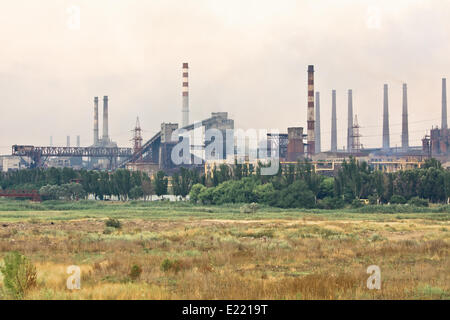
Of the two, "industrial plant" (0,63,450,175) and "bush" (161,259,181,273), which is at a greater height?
"industrial plant" (0,63,450,175)

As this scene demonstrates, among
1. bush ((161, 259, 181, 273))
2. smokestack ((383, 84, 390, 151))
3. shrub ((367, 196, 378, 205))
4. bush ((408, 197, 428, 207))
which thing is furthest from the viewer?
smokestack ((383, 84, 390, 151))

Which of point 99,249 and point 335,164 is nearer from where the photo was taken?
point 99,249

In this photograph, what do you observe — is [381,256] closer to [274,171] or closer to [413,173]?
[413,173]

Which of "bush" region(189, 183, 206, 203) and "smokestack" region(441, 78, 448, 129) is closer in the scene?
"bush" region(189, 183, 206, 203)

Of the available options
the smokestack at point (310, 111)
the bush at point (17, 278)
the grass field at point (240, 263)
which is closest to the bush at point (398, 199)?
the grass field at point (240, 263)

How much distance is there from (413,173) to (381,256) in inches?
1743

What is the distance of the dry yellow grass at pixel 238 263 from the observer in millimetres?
15378

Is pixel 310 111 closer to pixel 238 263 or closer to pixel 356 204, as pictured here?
pixel 356 204

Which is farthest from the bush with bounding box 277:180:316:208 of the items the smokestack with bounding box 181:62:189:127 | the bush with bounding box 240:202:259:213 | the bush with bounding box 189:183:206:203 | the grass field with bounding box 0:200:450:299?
the smokestack with bounding box 181:62:189:127

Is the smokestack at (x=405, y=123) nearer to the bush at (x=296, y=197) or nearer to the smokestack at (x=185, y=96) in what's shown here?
the smokestack at (x=185, y=96)

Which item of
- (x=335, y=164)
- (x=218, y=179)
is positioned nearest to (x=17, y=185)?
(x=218, y=179)

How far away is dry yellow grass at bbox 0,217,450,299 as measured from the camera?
605 inches

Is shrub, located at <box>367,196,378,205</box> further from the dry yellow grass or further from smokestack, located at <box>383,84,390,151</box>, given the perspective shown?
smokestack, located at <box>383,84,390,151</box>
